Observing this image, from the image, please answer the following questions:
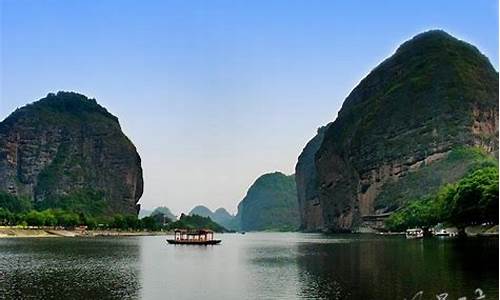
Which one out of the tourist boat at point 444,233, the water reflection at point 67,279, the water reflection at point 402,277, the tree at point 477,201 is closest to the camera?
the water reflection at point 402,277

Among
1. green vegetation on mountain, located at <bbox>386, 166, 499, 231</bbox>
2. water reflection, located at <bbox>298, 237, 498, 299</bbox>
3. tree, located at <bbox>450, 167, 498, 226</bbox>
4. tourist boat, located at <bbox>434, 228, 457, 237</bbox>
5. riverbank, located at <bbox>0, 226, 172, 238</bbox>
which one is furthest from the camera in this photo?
riverbank, located at <bbox>0, 226, 172, 238</bbox>

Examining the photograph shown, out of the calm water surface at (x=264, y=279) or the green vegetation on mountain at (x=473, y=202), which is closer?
the calm water surface at (x=264, y=279)

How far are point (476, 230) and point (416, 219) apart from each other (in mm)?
60491

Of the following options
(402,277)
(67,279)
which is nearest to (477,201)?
(402,277)

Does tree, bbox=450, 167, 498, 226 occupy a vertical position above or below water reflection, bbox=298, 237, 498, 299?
above

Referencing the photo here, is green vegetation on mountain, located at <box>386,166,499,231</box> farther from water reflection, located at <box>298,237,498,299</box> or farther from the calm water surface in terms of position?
the calm water surface

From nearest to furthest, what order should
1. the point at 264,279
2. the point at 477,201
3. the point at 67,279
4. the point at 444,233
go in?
the point at 67,279 → the point at 264,279 → the point at 477,201 → the point at 444,233

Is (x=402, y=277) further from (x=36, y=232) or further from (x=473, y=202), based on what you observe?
(x=36, y=232)

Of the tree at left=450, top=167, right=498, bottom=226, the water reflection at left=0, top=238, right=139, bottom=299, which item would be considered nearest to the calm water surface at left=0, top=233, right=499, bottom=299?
the water reflection at left=0, top=238, right=139, bottom=299

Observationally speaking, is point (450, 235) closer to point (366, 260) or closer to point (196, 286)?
point (366, 260)

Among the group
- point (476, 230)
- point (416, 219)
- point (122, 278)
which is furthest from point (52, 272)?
point (416, 219)

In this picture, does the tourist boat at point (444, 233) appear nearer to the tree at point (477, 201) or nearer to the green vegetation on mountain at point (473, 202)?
the green vegetation on mountain at point (473, 202)

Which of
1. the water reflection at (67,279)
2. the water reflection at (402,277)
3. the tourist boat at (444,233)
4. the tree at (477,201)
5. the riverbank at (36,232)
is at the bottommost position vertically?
the water reflection at (67,279)

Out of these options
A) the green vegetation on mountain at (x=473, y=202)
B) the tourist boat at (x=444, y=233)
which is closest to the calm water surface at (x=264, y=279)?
the green vegetation on mountain at (x=473, y=202)
